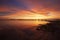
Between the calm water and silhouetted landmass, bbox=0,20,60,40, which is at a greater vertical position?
the calm water

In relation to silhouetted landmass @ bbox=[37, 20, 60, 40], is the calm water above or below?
above

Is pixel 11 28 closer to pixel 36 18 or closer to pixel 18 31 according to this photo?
pixel 18 31

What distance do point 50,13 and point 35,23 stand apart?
13cm

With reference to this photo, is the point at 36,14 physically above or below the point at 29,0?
below

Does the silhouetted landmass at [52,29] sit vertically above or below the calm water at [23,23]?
below

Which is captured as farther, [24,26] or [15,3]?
[15,3]

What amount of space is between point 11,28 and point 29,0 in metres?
0.26

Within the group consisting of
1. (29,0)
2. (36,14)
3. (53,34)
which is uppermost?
(29,0)

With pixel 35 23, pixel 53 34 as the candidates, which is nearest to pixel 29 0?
pixel 35 23

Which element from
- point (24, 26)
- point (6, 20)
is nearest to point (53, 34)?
point (24, 26)

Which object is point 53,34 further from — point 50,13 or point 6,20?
point 6,20

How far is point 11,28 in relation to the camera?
0.78 metres

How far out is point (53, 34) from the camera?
29.0 inches

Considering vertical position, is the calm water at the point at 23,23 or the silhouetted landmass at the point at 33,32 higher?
the calm water at the point at 23,23
